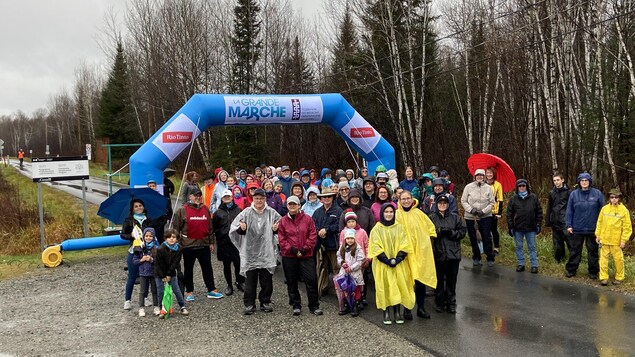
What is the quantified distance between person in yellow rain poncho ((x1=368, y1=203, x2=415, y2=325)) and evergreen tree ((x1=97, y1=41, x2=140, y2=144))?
4135 cm

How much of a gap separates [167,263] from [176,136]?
197 inches

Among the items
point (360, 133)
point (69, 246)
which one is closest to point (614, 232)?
point (360, 133)

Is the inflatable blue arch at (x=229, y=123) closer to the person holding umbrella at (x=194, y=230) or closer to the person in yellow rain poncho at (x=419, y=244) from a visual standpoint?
the person holding umbrella at (x=194, y=230)

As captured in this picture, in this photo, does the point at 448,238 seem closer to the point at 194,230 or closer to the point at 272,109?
the point at 194,230

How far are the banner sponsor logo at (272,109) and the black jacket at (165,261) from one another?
562 cm

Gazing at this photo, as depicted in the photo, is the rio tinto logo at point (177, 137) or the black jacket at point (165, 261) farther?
the rio tinto logo at point (177, 137)

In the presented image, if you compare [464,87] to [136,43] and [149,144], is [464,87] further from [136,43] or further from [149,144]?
[136,43]

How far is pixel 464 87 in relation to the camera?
25.5m

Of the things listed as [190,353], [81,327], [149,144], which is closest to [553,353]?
[190,353]

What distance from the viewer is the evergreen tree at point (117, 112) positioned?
44.4m

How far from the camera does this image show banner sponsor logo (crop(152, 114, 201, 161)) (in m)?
11.2

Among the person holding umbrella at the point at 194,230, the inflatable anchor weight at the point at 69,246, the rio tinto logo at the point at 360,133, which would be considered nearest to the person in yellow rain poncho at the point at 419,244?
the person holding umbrella at the point at 194,230

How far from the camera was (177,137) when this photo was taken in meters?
11.4

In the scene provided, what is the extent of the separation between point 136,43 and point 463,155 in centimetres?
2394
